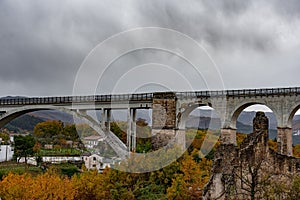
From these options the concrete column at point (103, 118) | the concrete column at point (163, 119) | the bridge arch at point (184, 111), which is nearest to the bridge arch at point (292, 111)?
the bridge arch at point (184, 111)

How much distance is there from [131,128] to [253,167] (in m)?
20.9

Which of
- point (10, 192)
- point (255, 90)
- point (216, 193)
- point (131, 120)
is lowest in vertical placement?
point (10, 192)

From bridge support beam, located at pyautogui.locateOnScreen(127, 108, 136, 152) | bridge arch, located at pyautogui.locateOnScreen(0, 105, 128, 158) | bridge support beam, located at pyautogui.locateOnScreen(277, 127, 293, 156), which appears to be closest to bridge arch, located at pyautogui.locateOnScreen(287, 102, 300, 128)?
bridge support beam, located at pyautogui.locateOnScreen(277, 127, 293, 156)

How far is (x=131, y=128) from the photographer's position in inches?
1260

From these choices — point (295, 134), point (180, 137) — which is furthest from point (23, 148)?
point (295, 134)

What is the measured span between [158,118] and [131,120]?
103 inches

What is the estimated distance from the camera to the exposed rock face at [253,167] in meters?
11.5

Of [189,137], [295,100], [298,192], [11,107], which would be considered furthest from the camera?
[189,137]

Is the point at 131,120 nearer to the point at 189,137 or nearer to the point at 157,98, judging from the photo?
the point at 157,98

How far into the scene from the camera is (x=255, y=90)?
2845 centimetres

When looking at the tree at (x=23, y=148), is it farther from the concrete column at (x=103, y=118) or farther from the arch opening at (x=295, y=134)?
the arch opening at (x=295, y=134)

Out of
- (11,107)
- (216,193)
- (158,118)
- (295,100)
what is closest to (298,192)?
(216,193)

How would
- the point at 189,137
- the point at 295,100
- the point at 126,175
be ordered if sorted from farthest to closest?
1. the point at 189,137
2. the point at 295,100
3. the point at 126,175

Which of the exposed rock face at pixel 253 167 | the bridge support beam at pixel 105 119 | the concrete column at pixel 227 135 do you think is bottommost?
the exposed rock face at pixel 253 167
